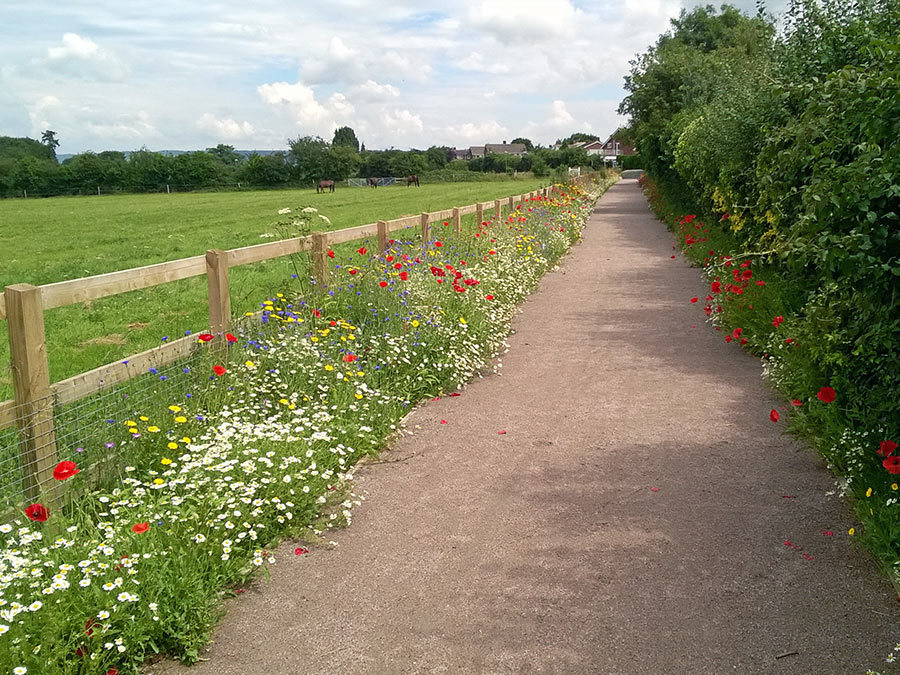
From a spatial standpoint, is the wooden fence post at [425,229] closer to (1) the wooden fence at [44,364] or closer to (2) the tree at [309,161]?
(1) the wooden fence at [44,364]

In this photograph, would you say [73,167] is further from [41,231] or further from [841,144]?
[841,144]

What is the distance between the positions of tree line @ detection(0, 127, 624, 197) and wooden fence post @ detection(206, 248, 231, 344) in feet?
220

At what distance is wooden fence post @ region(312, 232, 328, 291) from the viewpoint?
24.9 feet

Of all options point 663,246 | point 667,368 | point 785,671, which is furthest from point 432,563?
point 663,246

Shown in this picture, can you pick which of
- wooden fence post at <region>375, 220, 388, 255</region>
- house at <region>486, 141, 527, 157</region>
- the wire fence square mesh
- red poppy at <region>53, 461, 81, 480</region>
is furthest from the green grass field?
house at <region>486, 141, 527, 157</region>

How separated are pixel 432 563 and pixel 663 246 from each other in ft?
53.1

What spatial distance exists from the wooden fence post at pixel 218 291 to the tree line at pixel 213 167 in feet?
220

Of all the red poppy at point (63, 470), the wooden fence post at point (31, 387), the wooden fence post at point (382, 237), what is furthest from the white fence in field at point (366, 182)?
the red poppy at point (63, 470)

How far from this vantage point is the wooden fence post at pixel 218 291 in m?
5.69

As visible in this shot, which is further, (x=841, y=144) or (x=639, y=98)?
(x=639, y=98)

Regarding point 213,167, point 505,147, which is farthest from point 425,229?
point 505,147

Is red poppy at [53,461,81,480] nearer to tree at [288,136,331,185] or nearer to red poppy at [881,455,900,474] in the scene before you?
red poppy at [881,455,900,474]

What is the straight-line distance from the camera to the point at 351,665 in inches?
123

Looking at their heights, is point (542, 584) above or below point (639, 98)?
below
